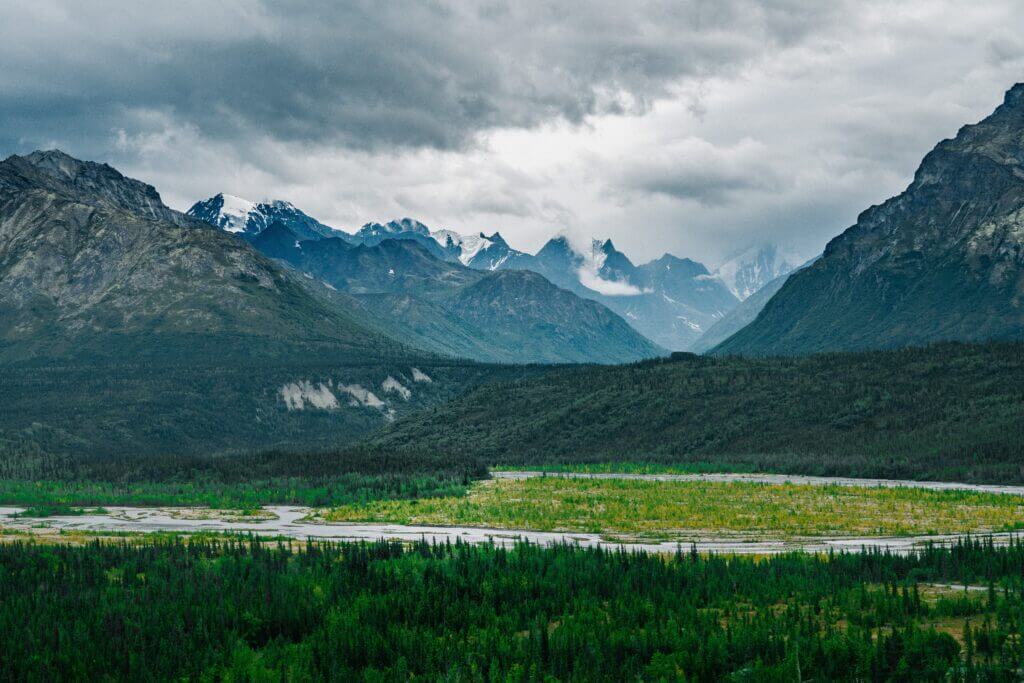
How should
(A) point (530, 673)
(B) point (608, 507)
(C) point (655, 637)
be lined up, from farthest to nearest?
1. (B) point (608, 507)
2. (C) point (655, 637)
3. (A) point (530, 673)

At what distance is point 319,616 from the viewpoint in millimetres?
35844

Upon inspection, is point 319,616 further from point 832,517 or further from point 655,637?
point 832,517

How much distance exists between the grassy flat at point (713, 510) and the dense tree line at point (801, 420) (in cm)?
2479

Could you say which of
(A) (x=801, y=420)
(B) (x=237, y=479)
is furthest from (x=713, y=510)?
(A) (x=801, y=420)

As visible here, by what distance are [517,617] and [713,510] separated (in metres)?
41.8

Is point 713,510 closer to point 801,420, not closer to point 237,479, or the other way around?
point 237,479

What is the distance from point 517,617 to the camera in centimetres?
3519

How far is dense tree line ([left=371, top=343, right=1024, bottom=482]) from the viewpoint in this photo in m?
119

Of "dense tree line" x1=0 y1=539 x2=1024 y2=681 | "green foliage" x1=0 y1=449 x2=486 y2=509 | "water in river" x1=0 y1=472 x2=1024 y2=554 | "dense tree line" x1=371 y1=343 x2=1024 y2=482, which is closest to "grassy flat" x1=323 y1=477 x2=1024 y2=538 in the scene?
"water in river" x1=0 y1=472 x2=1024 y2=554

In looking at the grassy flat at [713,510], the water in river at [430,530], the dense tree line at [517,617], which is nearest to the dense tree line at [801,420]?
the water in river at [430,530]

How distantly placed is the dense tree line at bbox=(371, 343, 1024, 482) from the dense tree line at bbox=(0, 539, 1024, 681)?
70.1 m

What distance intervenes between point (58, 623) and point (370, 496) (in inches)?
2453

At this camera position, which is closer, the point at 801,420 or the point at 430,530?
the point at 430,530

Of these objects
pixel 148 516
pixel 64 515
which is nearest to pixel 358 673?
pixel 148 516
